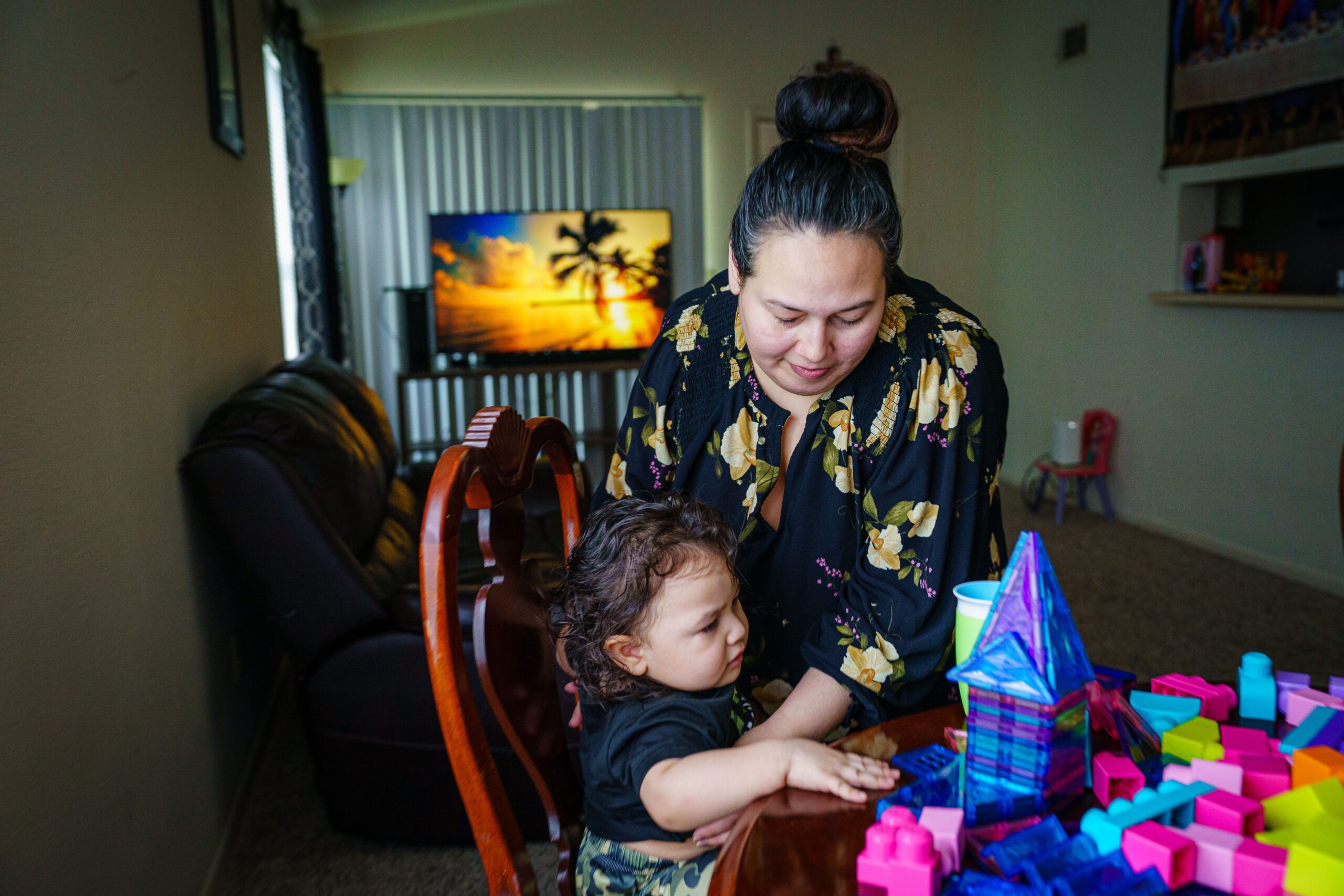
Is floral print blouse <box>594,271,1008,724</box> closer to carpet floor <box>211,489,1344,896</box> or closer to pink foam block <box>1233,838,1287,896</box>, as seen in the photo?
pink foam block <box>1233,838,1287,896</box>

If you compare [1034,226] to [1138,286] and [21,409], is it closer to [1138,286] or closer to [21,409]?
[1138,286]

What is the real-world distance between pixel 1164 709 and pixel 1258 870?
12.5 inches

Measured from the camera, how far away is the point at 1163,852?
2.27 feet

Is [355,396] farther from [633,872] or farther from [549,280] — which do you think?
[549,280]

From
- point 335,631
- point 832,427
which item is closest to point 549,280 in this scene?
point 335,631

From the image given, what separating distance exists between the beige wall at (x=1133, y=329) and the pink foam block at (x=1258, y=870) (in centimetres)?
354

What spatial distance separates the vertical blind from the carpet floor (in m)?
2.87

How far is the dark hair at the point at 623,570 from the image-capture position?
1.08 meters

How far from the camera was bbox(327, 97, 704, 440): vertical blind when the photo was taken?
5.70 metres

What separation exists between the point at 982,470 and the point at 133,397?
4.52 feet

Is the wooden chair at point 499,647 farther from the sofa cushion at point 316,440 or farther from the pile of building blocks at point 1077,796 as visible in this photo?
the sofa cushion at point 316,440

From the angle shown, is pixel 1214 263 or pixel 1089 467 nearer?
pixel 1214 263

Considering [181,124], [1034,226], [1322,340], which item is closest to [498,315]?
[1034,226]

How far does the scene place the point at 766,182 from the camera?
1132 millimetres
